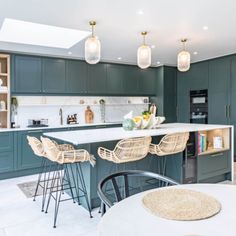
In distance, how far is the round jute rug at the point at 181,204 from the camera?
3.42 ft

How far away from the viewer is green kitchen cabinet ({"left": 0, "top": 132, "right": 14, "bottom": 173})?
4564 millimetres

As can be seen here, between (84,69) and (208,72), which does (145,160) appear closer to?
(84,69)

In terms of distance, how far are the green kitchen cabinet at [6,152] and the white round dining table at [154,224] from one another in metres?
4.03

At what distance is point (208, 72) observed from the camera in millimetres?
6277

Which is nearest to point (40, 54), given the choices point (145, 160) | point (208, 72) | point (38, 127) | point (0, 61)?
point (0, 61)

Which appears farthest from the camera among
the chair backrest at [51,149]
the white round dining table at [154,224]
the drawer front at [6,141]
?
the drawer front at [6,141]

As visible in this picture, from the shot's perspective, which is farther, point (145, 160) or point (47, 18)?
point (145, 160)

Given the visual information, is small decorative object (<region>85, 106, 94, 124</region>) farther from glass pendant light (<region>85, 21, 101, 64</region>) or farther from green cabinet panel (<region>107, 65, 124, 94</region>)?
glass pendant light (<region>85, 21, 101, 64</region>)

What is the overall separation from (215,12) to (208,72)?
3366 mm

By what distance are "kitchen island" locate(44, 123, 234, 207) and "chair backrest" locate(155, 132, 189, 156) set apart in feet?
0.31

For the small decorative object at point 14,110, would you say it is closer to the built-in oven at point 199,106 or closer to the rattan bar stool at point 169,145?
the rattan bar stool at point 169,145

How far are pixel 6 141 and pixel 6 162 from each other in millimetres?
399

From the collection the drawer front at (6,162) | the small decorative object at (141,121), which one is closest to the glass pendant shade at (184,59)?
the small decorative object at (141,121)

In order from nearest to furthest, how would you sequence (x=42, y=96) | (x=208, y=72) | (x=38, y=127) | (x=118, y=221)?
(x=118, y=221) → (x=38, y=127) → (x=42, y=96) → (x=208, y=72)
